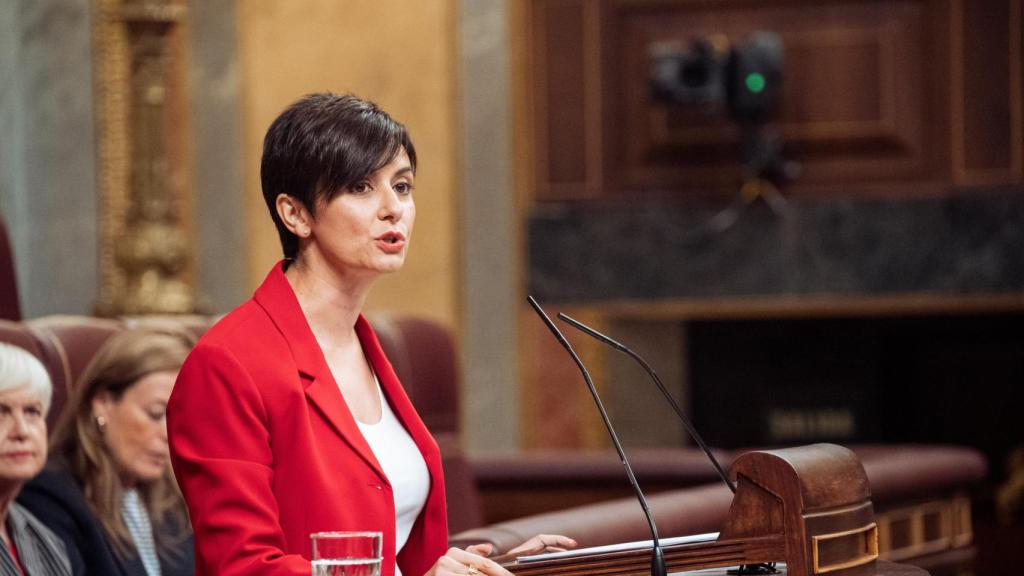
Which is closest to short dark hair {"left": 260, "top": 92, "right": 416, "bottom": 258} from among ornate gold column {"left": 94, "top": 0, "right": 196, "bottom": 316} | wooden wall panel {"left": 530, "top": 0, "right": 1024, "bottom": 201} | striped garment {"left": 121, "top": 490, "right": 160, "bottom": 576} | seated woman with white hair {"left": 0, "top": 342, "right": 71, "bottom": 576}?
seated woman with white hair {"left": 0, "top": 342, "right": 71, "bottom": 576}

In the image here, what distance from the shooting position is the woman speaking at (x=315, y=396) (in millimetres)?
1563

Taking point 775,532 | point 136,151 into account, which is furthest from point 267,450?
point 136,151

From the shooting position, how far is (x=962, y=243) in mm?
5832

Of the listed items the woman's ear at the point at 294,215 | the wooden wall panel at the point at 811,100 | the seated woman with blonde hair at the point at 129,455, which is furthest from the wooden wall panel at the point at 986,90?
the woman's ear at the point at 294,215

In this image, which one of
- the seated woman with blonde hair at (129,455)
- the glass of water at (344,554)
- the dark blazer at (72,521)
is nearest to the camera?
the glass of water at (344,554)

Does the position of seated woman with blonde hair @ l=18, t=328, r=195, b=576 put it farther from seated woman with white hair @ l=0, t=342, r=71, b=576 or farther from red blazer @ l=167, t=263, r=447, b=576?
red blazer @ l=167, t=263, r=447, b=576

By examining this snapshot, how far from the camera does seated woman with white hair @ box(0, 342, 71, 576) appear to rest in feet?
7.52

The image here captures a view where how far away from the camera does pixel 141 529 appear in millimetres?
2738

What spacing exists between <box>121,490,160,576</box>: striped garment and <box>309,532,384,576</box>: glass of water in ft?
4.56

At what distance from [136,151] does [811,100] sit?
8.77 feet

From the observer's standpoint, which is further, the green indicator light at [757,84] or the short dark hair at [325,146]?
the green indicator light at [757,84]

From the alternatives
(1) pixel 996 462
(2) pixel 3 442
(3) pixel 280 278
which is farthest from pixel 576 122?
(3) pixel 280 278

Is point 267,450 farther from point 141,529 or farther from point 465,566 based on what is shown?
point 141,529

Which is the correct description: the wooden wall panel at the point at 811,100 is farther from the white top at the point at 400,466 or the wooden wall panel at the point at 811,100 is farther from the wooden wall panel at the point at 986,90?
the white top at the point at 400,466
